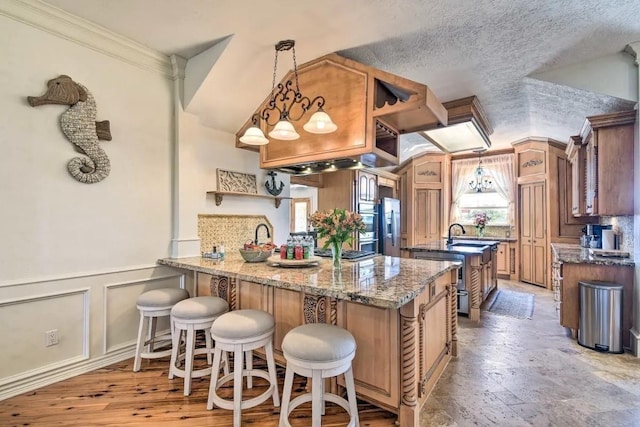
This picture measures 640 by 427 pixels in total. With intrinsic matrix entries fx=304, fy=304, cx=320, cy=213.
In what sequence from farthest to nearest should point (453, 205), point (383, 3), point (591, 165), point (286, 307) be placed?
point (453, 205) → point (591, 165) → point (286, 307) → point (383, 3)

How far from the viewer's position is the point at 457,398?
217 cm

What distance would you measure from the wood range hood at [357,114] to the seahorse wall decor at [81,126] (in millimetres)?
1545

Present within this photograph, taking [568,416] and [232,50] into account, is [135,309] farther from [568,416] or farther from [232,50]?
[568,416]

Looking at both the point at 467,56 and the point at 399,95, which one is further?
the point at 399,95

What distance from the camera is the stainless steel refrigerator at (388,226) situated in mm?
6160

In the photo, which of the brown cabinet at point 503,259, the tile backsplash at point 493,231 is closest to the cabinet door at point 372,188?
the tile backsplash at point 493,231

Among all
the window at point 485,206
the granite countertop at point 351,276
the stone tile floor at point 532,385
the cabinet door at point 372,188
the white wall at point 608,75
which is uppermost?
the white wall at point 608,75

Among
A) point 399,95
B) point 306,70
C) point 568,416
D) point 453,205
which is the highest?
point 306,70

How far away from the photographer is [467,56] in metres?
2.79

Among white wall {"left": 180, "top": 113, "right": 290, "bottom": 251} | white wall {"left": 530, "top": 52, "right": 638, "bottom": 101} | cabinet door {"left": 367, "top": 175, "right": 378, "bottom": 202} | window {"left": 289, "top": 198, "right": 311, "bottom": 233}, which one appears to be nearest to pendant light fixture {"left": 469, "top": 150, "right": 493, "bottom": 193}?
cabinet door {"left": 367, "top": 175, "right": 378, "bottom": 202}

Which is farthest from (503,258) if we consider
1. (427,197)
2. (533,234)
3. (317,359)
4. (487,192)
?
(317,359)

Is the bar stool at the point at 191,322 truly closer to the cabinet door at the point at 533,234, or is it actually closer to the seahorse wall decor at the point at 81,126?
the seahorse wall decor at the point at 81,126

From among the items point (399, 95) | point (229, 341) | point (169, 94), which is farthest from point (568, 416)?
point (169, 94)

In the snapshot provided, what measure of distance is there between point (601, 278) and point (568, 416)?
1.84 meters
